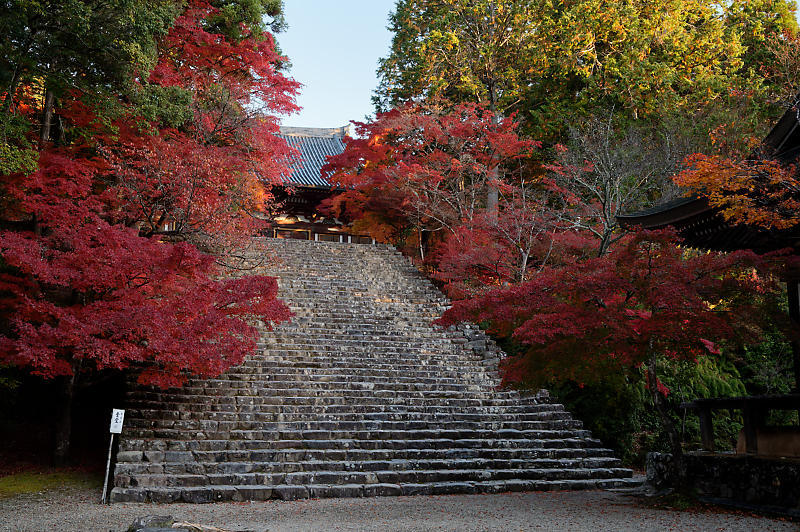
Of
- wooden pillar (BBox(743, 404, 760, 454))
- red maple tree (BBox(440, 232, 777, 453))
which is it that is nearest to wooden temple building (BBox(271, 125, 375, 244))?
red maple tree (BBox(440, 232, 777, 453))

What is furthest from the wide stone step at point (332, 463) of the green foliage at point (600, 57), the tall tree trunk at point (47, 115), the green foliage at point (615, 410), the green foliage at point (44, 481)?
the green foliage at point (600, 57)

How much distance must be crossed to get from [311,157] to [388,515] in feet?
80.5

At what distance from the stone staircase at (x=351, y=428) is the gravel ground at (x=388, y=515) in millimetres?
491

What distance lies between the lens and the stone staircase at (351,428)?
27.7ft

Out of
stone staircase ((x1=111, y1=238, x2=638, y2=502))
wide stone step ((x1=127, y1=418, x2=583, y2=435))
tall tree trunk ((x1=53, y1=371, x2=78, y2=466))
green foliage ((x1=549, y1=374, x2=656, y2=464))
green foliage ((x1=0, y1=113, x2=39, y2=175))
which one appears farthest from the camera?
green foliage ((x1=549, y1=374, x2=656, y2=464))

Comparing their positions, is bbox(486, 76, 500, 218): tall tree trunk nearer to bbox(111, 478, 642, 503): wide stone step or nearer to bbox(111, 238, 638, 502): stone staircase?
bbox(111, 238, 638, 502): stone staircase

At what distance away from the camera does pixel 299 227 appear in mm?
25891

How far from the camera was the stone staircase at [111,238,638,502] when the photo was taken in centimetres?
844

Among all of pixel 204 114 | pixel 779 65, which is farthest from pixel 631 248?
pixel 779 65

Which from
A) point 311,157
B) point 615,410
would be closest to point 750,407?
point 615,410

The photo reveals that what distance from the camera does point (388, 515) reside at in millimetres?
7105

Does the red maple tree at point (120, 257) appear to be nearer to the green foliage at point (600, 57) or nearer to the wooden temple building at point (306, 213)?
the green foliage at point (600, 57)

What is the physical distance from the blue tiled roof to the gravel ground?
1693cm

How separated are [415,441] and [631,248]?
4.43 meters
